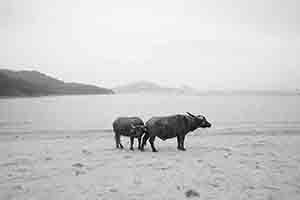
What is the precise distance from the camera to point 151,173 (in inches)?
276

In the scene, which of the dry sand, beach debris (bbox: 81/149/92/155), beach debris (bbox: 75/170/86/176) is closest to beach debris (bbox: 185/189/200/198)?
the dry sand

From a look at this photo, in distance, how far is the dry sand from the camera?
5.58 metres

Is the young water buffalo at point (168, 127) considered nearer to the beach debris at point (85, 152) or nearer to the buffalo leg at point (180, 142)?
the buffalo leg at point (180, 142)

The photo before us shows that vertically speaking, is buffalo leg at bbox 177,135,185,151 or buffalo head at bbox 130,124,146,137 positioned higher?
buffalo head at bbox 130,124,146,137

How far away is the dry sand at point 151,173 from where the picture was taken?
18.3 ft

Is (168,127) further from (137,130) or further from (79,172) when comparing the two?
(79,172)

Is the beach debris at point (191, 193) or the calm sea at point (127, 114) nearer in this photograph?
the beach debris at point (191, 193)

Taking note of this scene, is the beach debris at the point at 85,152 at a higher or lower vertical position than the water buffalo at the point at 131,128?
lower

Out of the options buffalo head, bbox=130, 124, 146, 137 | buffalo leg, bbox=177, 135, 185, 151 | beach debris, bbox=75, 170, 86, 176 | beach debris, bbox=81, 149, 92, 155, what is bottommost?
beach debris, bbox=81, 149, 92, 155

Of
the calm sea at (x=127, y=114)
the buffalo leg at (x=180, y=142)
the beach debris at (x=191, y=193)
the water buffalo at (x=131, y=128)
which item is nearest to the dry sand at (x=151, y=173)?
the beach debris at (x=191, y=193)

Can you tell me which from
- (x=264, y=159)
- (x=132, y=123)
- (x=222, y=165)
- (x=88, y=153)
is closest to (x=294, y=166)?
(x=264, y=159)

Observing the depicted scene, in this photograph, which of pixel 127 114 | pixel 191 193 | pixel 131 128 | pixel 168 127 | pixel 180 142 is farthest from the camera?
pixel 127 114

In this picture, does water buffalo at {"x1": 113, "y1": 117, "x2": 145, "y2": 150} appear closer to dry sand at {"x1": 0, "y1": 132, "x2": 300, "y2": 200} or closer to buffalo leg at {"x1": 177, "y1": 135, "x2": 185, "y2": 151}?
dry sand at {"x1": 0, "y1": 132, "x2": 300, "y2": 200}

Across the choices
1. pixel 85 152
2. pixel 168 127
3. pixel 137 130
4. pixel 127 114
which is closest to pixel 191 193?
pixel 168 127
